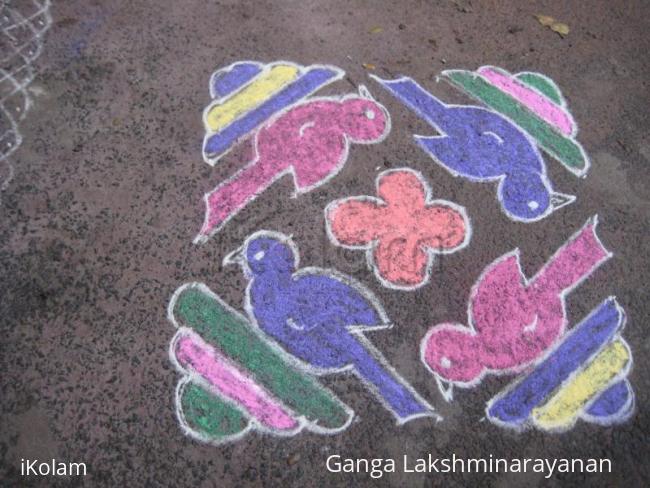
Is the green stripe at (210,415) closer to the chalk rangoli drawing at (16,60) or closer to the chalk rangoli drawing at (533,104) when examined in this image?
the chalk rangoli drawing at (16,60)

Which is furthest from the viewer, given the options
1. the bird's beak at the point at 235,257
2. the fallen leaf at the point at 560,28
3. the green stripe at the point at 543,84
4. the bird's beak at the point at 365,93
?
the fallen leaf at the point at 560,28

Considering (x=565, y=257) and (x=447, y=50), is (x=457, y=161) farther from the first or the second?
(x=447, y=50)

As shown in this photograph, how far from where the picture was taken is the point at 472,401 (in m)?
3.17

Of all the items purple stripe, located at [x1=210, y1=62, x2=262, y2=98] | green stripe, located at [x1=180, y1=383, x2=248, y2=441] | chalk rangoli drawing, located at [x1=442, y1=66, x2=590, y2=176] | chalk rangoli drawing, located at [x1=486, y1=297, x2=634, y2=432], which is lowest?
green stripe, located at [x1=180, y1=383, x2=248, y2=441]

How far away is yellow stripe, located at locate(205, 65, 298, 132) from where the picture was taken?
423 centimetres

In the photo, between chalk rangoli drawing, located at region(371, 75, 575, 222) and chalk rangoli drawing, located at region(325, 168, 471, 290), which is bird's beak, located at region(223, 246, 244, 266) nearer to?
chalk rangoli drawing, located at region(325, 168, 471, 290)

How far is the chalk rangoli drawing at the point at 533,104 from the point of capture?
4.20 meters

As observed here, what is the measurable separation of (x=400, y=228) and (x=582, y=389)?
1582 millimetres

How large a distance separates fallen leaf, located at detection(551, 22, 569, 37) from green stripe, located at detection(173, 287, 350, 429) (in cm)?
425

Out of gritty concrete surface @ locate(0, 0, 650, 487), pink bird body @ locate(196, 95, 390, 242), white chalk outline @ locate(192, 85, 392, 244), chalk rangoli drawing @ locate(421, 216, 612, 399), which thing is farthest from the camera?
pink bird body @ locate(196, 95, 390, 242)

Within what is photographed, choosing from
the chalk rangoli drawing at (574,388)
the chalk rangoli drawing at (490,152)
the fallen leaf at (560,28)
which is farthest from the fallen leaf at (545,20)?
the chalk rangoli drawing at (574,388)

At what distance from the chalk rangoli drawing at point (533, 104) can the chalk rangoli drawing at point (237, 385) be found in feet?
9.03

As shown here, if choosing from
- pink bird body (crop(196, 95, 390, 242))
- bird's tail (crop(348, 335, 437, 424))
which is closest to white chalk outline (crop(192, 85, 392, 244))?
pink bird body (crop(196, 95, 390, 242))

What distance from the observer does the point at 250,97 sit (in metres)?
4.36
